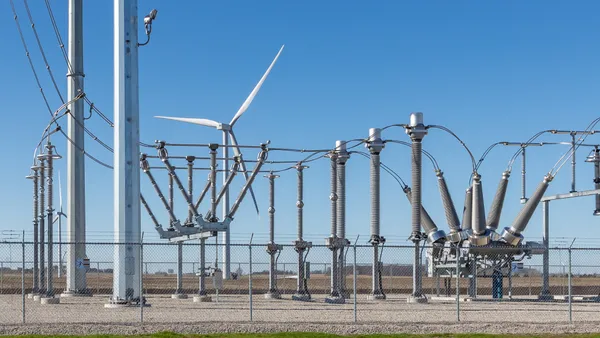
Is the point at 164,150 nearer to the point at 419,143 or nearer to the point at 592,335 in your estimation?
the point at 419,143

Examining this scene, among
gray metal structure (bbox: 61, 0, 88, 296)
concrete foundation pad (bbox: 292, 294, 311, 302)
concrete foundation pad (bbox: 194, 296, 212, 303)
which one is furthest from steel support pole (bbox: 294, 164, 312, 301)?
gray metal structure (bbox: 61, 0, 88, 296)

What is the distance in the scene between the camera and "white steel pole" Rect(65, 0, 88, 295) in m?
33.5

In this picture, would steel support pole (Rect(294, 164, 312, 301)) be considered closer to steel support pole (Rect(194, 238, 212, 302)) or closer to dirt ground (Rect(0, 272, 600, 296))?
steel support pole (Rect(194, 238, 212, 302))

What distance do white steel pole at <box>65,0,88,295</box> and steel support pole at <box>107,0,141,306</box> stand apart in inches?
223

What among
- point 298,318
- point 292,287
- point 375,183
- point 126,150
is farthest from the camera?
point 292,287

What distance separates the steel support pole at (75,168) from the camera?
33.5m

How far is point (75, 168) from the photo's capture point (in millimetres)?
33750

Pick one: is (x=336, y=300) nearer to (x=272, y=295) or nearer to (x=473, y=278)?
(x=272, y=295)

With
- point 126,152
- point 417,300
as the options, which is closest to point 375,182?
point 417,300

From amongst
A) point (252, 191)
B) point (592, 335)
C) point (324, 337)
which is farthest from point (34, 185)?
point (592, 335)

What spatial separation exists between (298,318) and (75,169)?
12.3 meters

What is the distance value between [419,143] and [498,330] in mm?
10250

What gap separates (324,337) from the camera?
20.2 metres

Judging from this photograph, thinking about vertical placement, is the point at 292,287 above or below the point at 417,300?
below
